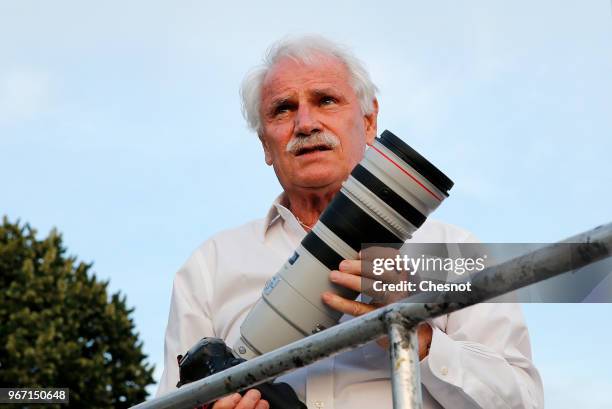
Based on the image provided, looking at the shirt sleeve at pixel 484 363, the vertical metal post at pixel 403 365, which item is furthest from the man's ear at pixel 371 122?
the vertical metal post at pixel 403 365

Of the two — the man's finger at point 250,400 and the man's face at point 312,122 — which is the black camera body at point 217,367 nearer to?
the man's finger at point 250,400

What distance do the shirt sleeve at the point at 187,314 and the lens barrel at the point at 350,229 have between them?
51cm

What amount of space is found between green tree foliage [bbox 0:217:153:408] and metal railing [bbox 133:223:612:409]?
12742 mm

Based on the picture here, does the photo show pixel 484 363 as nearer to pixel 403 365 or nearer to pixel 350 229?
pixel 350 229

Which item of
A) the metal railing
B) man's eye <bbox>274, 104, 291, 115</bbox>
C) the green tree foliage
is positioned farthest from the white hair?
the green tree foliage

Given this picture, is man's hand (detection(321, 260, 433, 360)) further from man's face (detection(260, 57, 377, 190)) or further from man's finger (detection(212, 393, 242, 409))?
man's face (detection(260, 57, 377, 190))

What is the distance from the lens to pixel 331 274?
2.47 metres

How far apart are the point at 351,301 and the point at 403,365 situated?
0.96 m

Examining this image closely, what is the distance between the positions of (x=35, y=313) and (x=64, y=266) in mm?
1109

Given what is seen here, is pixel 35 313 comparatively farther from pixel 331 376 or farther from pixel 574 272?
pixel 574 272

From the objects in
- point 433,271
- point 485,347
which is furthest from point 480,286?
point 485,347

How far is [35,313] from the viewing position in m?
14.1

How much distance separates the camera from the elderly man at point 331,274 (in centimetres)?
256

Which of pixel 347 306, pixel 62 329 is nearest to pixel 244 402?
pixel 347 306
